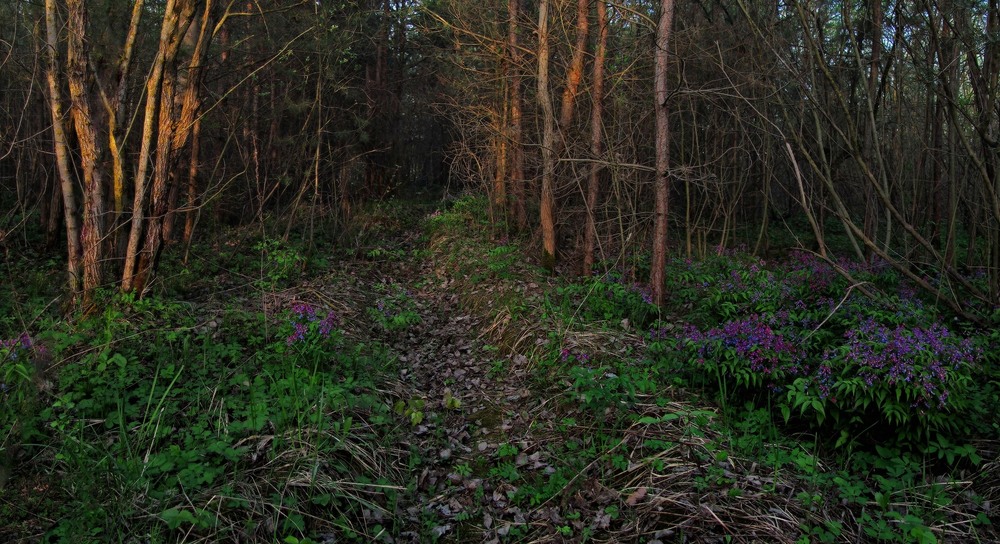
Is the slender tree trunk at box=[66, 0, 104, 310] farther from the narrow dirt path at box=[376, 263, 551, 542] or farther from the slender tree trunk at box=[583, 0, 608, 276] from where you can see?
the slender tree trunk at box=[583, 0, 608, 276]

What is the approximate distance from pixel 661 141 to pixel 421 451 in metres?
4.64

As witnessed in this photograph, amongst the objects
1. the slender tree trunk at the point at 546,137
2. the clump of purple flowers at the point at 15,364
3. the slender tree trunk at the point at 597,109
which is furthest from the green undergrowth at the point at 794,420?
the clump of purple flowers at the point at 15,364

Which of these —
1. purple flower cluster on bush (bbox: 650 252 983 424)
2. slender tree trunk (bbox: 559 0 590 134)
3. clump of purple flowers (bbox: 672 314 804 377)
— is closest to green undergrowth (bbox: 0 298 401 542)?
clump of purple flowers (bbox: 672 314 804 377)

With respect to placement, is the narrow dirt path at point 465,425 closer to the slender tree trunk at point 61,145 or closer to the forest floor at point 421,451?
the forest floor at point 421,451

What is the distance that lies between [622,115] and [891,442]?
7274 mm

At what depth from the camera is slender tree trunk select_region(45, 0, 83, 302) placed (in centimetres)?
642

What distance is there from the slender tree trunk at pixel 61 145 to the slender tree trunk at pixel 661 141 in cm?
690

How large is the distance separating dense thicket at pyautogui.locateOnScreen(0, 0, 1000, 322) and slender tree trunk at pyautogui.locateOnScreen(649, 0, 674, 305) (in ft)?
0.16

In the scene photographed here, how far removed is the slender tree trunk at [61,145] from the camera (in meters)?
6.42

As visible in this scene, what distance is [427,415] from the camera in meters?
5.62

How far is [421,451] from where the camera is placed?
16.2 feet

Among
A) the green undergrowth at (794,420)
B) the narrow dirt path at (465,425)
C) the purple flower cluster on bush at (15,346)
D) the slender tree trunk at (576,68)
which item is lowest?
the narrow dirt path at (465,425)

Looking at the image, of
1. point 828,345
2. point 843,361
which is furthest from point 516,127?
point 843,361

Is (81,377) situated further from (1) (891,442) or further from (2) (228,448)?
(1) (891,442)
